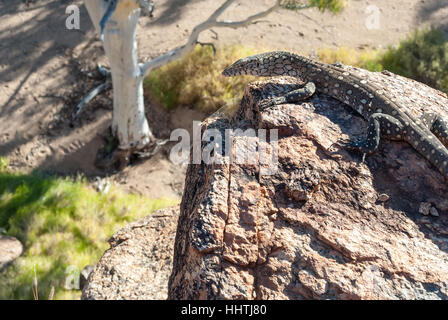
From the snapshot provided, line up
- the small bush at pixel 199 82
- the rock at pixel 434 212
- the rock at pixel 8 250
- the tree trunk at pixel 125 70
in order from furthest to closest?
the small bush at pixel 199 82
the tree trunk at pixel 125 70
the rock at pixel 8 250
the rock at pixel 434 212

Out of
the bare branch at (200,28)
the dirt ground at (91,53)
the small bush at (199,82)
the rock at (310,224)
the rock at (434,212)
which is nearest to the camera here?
the rock at (310,224)

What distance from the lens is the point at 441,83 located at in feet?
43.9

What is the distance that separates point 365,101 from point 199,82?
334 inches

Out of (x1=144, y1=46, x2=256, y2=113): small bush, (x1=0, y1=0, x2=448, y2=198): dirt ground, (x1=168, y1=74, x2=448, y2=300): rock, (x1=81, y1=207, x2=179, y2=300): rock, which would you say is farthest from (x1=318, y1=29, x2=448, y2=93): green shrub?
(x1=81, y1=207, x2=179, y2=300): rock

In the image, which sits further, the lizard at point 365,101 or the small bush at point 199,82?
the small bush at point 199,82

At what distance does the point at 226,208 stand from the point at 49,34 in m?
13.6

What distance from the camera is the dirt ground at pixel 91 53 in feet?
39.7

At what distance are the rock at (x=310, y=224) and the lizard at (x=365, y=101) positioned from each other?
14 centimetres

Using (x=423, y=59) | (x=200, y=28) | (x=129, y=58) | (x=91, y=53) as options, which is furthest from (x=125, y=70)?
(x=423, y=59)

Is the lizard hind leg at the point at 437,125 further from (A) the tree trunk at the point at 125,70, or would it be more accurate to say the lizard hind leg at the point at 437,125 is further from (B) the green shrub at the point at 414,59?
(B) the green shrub at the point at 414,59

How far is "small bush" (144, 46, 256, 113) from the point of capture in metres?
12.9

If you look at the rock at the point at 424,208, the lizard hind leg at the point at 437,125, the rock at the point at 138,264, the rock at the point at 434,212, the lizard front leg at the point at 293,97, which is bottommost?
the rock at the point at 138,264

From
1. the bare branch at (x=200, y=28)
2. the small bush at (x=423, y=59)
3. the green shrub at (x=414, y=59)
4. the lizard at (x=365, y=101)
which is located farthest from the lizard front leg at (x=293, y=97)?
the small bush at (x=423, y=59)

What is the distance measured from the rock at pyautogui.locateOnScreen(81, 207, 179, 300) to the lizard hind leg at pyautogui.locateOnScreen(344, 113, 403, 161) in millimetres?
2637
